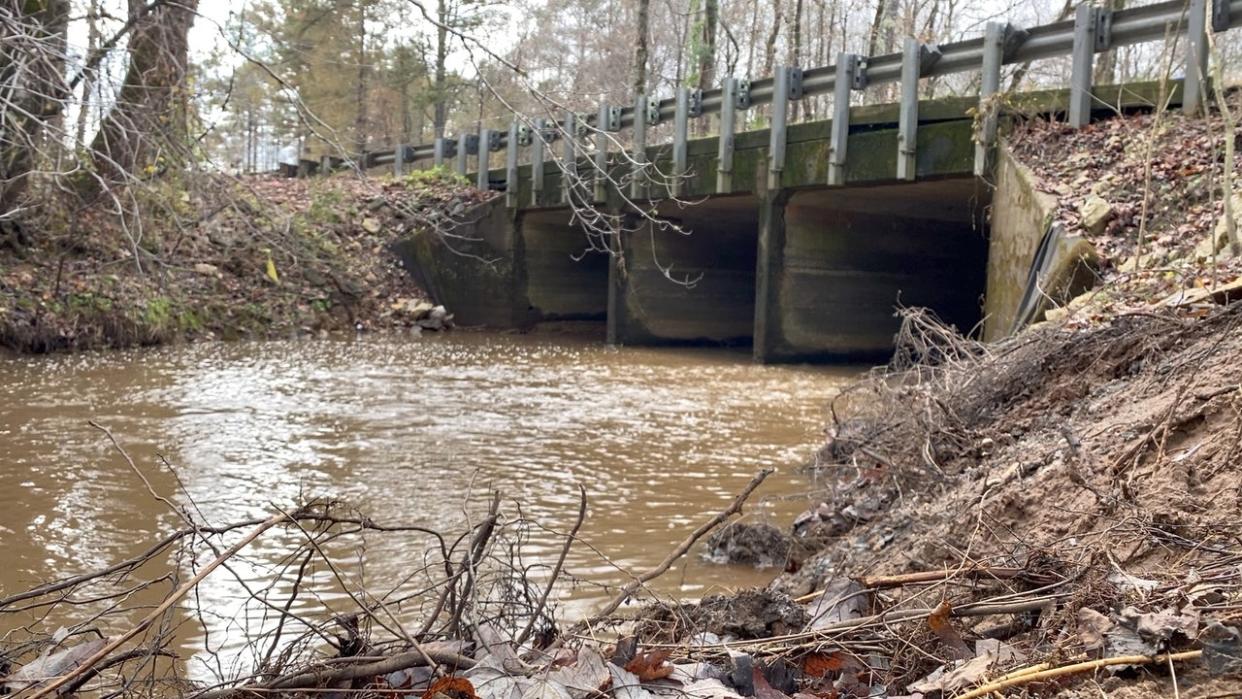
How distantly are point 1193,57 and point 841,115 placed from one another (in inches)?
163

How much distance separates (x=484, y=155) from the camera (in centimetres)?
1983

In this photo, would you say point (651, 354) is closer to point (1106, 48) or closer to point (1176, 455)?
point (1106, 48)

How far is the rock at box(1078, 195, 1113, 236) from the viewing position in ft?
28.2

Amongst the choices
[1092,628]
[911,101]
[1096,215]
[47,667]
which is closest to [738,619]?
[1092,628]

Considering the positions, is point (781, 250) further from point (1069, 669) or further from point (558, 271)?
point (1069, 669)

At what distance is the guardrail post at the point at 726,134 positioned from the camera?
45.8 feet

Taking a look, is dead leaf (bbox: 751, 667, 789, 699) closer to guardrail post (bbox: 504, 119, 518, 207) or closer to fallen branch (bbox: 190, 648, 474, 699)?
fallen branch (bbox: 190, 648, 474, 699)

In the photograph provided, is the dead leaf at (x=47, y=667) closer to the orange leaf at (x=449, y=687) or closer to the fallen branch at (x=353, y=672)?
the fallen branch at (x=353, y=672)

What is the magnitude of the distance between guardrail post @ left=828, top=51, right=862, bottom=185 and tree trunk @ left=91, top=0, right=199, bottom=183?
790 centimetres

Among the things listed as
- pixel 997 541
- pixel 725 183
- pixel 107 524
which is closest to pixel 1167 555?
pixel 997 541

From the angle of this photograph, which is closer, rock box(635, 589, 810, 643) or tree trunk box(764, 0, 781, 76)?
rock box(635, 589, 810, 643)

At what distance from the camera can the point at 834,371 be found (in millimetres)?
13773

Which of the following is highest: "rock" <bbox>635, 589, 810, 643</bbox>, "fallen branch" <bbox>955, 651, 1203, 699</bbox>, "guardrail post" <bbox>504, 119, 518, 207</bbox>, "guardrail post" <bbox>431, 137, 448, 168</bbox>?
"guardrail post" <bbox>431, 137, 448, 168</bbox>

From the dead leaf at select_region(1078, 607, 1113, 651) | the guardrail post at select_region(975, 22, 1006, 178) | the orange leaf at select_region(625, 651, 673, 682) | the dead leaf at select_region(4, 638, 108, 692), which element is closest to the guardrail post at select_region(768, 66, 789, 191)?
the guardrail post at select_region(975, 22, 1006, 178)
